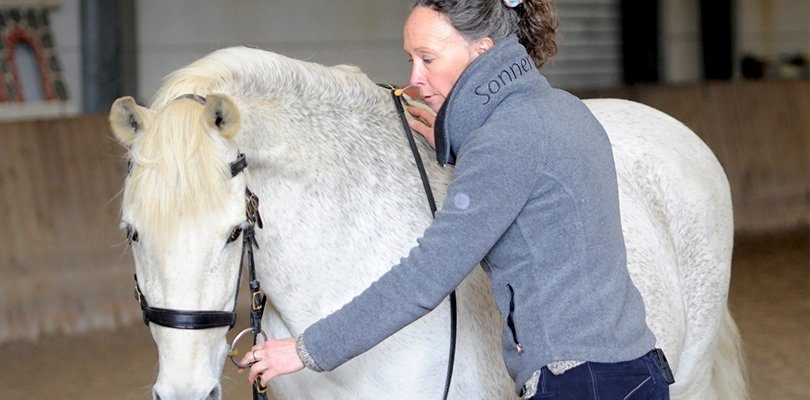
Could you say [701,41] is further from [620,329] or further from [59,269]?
[620,329]

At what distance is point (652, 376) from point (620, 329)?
0.42ft

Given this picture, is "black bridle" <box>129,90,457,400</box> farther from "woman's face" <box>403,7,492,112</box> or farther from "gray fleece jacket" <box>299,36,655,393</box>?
"woman's face" <box>403,7,492,112</box>

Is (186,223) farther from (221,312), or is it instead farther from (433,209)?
(433,209)

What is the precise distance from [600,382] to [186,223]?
813mm

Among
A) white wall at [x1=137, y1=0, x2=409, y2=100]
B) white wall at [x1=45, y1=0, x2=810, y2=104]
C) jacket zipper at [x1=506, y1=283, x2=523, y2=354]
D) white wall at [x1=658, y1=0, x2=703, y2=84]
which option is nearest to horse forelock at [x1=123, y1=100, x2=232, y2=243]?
jacket zipper at [x1=506, y1=283, x2=523, y2=354]

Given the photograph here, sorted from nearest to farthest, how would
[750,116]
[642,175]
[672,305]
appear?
[672,305] → [642,175] → [750,116]

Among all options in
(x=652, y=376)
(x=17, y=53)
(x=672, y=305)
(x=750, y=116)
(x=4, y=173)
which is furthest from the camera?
(x=750, y=116)

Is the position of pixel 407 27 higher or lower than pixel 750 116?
higher

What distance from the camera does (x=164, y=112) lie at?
6.55 feet

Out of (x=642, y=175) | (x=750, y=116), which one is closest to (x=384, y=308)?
(x=642, y=175)

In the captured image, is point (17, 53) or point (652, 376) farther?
point (17, 53)

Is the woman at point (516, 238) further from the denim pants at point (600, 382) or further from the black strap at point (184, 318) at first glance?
the black strap at point (184, 318)

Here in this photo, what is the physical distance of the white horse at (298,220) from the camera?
193cm

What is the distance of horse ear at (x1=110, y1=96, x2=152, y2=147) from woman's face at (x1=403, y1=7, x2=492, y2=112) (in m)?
0.53
